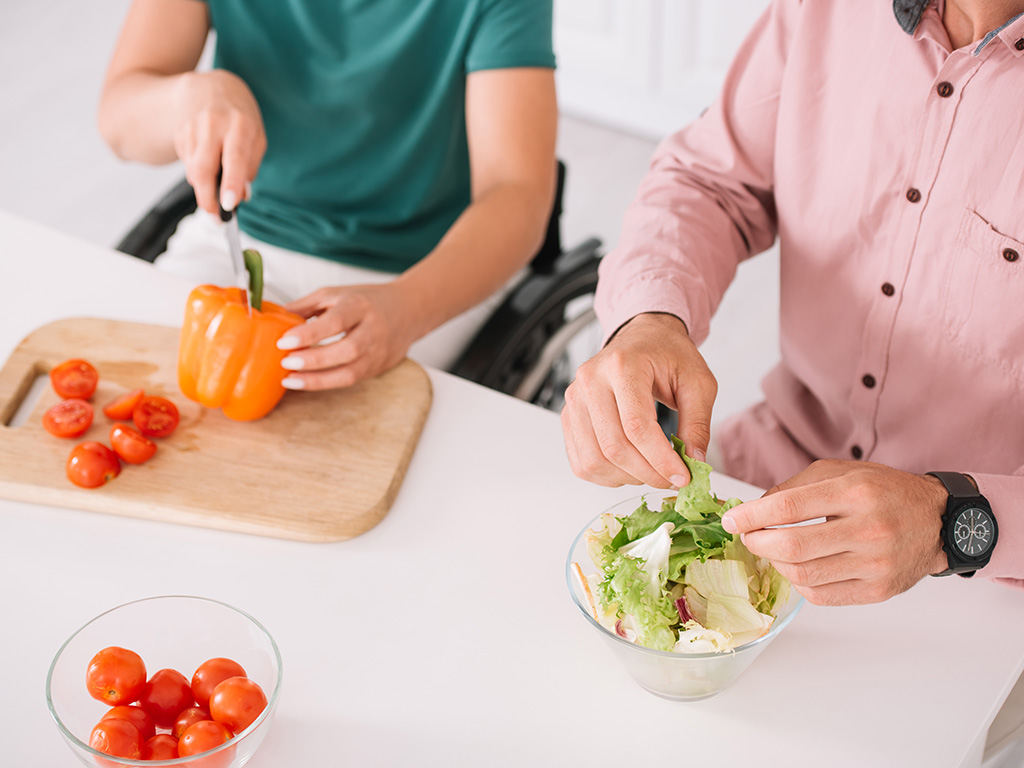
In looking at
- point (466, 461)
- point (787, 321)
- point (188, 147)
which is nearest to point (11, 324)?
point (188, 147)

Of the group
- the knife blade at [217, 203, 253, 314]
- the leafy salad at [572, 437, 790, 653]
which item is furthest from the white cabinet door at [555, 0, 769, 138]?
the leafy salad at [572, 437, 790, 653]

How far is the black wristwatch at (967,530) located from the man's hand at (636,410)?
0.79 ft

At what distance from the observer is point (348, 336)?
1.27 metres

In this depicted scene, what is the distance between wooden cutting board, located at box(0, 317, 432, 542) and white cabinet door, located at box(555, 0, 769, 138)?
2290 millimetres

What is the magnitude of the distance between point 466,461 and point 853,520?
0.51 meters

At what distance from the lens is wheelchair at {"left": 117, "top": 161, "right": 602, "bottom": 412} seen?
1521mm

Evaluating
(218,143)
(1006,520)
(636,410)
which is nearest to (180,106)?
(218,143)

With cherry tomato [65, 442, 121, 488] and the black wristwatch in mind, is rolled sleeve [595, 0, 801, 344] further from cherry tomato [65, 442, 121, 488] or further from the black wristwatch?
cherry tomato [65, 442, 121, 488]

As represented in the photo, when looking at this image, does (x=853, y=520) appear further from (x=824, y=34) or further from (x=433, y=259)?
(x=433, y=259)

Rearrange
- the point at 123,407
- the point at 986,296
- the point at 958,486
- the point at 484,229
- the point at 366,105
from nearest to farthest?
the point at 958,486 → the point at 986,296 → the point at 123,407 → the point at 484,229 → the point at 366,105

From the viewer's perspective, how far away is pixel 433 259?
149 centimetres

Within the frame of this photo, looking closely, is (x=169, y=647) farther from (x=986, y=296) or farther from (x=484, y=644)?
(x=986, y=296)

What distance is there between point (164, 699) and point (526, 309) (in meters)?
0.87

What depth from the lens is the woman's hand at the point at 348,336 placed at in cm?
125
